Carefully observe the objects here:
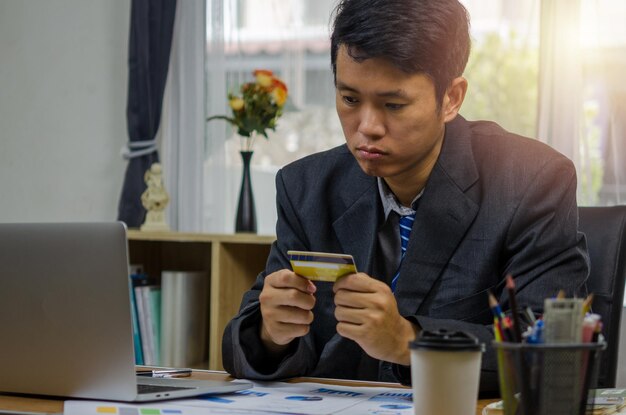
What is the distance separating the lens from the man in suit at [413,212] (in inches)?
57.9

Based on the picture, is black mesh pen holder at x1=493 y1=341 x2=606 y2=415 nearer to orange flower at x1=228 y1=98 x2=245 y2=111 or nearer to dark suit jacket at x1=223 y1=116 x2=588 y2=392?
dark suit jacket at x1=223 y1=116 x2=588 y2=392

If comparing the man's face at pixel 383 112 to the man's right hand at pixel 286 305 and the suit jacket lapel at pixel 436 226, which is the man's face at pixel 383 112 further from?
the man's right hand at pixel 286 305

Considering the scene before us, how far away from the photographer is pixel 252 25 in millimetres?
3115

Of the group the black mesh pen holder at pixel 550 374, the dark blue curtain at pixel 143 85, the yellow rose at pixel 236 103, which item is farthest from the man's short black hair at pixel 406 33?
the dark blue curtain at pixel 143 85

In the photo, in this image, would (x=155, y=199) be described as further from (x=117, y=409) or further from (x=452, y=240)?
(x=117, y=409)

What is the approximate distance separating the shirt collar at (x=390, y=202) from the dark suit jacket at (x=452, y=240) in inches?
0.6

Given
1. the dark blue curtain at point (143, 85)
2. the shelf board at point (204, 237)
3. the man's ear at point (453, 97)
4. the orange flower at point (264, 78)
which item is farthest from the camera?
the dark blue curtain at point (143, 85)

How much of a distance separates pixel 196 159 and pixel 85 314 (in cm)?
203

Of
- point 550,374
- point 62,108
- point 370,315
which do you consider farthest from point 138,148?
point 550,374

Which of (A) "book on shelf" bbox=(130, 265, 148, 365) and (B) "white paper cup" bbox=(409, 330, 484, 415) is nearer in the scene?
(B) "white paper cup" bbox=(409, 330, 484, 415)

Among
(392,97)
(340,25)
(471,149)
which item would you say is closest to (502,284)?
(471,149)

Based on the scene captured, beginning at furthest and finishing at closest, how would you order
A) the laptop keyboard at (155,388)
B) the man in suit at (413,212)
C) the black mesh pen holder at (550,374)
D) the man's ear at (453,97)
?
the man's ear at (453,97) < the man in suit at (413,212) < the laptop keyboard at (155,388) < the black mesh pen holder at (550,374)

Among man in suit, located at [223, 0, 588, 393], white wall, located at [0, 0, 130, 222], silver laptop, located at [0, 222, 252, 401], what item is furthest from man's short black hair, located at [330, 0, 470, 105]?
white wall, located at [0, 0, 130, 222]

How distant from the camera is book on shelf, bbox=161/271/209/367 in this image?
2.81 m
